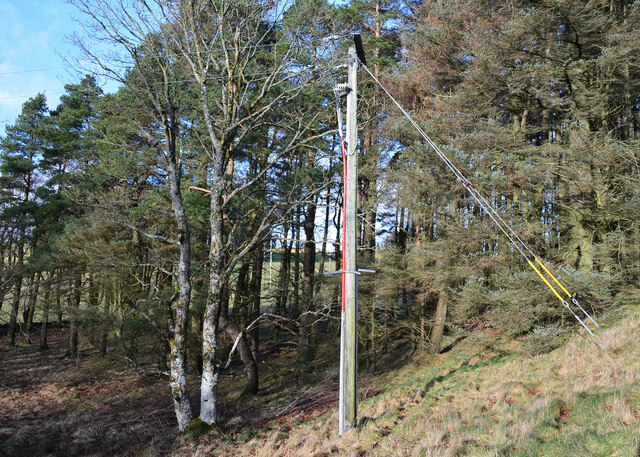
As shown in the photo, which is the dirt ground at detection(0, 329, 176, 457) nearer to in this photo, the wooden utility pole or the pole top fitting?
the wooden utility pole

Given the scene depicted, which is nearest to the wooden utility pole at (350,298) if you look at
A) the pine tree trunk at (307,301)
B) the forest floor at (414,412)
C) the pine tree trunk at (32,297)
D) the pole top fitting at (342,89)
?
the pole top fitting at (342,89)

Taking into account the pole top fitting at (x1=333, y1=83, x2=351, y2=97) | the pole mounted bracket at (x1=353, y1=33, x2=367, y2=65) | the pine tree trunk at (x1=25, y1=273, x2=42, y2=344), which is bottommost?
the pine tree trunk at (x1=25, y1=273, x2=42, y2=344)

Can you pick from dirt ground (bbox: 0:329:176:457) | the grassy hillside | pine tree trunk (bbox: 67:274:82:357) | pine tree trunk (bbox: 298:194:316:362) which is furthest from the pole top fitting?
pine tree trunk (bbox: 67:274:82:357)

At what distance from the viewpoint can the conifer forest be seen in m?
6.74

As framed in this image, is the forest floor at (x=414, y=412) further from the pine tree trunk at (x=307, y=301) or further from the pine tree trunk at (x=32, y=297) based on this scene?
the pine tree trunk at (x=32, y=297)

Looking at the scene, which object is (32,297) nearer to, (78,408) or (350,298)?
(78,408)

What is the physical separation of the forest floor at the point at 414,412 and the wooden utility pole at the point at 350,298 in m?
0.43

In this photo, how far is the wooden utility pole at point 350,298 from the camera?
5605 mm

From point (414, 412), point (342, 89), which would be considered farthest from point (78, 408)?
point (342, 89)

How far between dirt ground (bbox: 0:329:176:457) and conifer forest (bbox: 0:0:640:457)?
0.44 ft

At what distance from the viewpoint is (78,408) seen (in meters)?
13.9

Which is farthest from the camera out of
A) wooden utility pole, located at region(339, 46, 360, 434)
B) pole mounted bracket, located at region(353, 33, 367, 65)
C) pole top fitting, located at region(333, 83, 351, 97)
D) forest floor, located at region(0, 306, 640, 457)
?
pole top fitting, located at region(333, 83, 351, 97)

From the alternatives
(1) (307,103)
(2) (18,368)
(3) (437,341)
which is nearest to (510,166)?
(1) (307,103)

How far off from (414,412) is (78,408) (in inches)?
505
